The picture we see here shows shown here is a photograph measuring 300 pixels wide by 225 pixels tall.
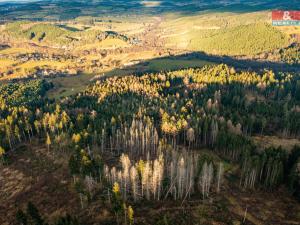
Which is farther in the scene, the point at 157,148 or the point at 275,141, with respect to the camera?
the point at 275,141

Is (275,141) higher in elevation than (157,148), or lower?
lower

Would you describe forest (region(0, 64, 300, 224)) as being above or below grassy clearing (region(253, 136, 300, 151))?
above

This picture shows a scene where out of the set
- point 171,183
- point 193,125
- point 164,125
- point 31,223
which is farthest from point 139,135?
point 31,223

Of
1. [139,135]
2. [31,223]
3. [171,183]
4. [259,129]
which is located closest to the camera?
[31,223]

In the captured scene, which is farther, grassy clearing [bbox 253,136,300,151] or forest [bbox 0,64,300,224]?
grassy clearing [bbox 253,136,300,151]

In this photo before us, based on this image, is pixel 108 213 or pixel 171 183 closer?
pixel 108 213

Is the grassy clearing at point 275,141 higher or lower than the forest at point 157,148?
lower

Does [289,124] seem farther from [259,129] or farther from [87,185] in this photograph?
[87,185]

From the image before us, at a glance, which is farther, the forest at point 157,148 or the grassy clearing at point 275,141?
the grassy clearing at point 275,141
